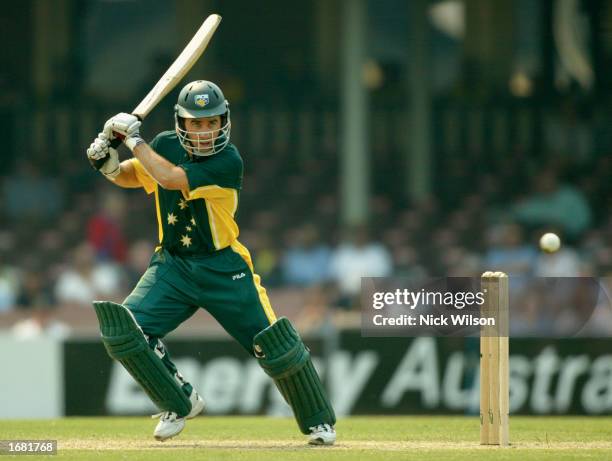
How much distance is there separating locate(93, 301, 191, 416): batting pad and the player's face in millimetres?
870

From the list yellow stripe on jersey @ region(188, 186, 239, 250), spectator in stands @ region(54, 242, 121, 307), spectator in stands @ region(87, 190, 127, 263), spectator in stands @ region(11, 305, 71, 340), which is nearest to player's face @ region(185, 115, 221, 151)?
yellow stripe on jersey @ region(188, 186, 239, 250)

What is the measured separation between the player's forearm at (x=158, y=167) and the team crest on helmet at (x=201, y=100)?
13.4 inches

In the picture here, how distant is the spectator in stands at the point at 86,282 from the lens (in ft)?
43.7

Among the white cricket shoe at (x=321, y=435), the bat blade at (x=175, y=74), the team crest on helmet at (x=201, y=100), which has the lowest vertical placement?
the white cricket shoe at (x=321, y=435)

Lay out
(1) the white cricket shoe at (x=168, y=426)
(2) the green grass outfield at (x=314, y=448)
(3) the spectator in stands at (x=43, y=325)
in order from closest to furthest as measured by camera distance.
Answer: (2) the green grass outfield at (x=314, y=448), (1) the white cricket shoe at (x=168, y=426), (3) the spectator in stands at (x=43, y=325)

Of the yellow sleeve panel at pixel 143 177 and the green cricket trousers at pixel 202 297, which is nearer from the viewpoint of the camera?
the green cricket trousers at pixel 202 297

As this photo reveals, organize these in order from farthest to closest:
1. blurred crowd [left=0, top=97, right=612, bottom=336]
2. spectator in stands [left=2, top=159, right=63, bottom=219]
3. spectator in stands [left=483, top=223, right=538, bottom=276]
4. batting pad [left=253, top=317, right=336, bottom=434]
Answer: spectator in stands [left=2, top=159, right=63, bottom=219] < blurred crowd [left=0, top=97, right=612, bottom=336] < spectator in stands [left=483, top=223, right=538, bottom=276] < batting pad [left=253, top=317, right=336, bottom=434]

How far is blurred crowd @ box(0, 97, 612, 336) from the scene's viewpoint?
13258mm

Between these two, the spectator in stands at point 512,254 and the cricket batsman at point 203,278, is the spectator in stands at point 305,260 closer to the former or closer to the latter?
the spectator in stands at point 512,254

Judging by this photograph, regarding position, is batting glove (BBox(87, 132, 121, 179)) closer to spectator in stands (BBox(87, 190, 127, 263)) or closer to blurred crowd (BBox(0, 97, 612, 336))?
blurred crowd (BBox(0, 97, 612, 336))

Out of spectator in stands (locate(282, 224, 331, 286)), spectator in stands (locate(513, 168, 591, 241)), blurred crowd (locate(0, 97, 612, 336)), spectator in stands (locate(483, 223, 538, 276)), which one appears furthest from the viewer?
spectator in stands (locate(513, 168, 591, 241))

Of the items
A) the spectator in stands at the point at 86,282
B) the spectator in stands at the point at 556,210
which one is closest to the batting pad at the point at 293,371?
the spectator in stands at the point at 86,282

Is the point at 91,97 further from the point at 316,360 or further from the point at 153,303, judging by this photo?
the point at 153,303

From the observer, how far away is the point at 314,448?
22.5 ft
